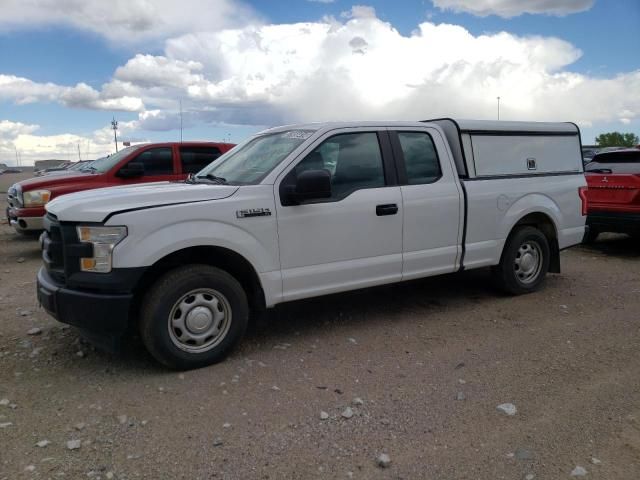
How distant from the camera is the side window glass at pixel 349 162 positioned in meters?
4.70

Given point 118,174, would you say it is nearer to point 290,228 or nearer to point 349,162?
point 349,162

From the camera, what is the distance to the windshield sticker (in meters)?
4.77

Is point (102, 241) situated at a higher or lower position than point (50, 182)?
lower

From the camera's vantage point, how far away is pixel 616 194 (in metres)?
8.62

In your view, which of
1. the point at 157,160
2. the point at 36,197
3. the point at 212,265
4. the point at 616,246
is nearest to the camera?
the point at 212,265

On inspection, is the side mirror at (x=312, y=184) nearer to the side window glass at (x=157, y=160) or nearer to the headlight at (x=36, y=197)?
the side window glass at (x=157, y=160)

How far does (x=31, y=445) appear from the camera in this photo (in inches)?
124

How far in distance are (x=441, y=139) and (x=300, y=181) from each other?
1.94 metres

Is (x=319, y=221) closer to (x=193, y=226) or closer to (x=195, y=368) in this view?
(x=193, y=226)

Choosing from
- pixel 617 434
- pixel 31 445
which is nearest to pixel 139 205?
pixel 31 445

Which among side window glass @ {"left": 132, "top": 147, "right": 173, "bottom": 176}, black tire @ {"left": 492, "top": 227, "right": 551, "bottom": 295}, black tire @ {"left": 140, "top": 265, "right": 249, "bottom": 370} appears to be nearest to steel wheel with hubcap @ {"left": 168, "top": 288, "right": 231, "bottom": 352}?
black tire @ {"left": 140, "top": 265, "right": 249, "bottom": 370}

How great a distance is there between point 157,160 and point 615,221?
7483 millimetres

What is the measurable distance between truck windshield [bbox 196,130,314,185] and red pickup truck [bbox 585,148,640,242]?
Result: 212 inches

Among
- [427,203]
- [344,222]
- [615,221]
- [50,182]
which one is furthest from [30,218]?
[615,221]
